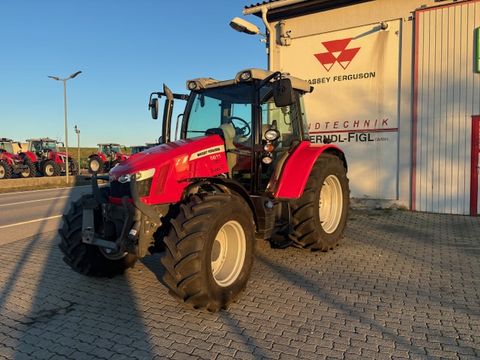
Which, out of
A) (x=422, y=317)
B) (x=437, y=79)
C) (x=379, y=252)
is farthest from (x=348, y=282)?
(x=437, y=79)

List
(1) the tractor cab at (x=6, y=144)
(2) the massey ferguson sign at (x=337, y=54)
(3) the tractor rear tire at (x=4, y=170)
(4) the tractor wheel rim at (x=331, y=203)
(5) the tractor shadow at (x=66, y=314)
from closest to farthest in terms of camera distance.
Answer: (5) the tractor shadow at (x=66, y=314)
(4) the tractor wheel rim at (x=331, y=203)
(2) the massey ferguson sign at (x=337, y=54)
(3) the tractor rear tire at (x=4, y=170)
(1) the tractor cab at (x=6, y=144)

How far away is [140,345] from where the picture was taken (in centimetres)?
317

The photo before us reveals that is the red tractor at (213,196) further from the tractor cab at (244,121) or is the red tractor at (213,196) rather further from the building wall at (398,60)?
the building wall at (398,60)

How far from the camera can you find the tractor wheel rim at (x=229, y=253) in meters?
4.00

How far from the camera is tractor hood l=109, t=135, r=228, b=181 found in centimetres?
396

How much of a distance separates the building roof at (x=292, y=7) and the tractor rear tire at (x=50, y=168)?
17.7 metres

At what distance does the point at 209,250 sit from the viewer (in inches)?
141

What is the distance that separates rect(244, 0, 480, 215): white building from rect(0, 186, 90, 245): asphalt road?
22.3ft

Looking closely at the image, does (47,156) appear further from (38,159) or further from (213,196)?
(213,196)

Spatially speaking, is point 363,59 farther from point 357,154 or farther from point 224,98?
point 224,98

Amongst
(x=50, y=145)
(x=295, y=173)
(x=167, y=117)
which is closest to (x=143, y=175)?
(x=167, y=117)

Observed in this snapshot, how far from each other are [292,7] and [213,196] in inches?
324

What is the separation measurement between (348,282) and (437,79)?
20.7 ft

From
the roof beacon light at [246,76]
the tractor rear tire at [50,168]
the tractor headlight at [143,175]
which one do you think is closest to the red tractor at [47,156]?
the tractor rear tire at [50,168]
